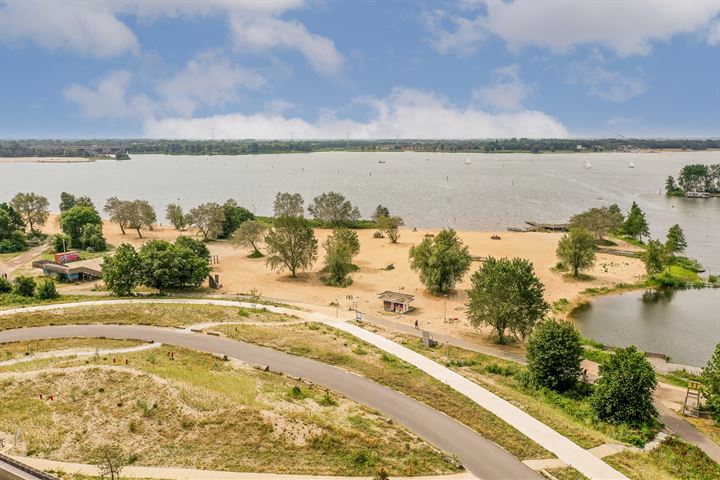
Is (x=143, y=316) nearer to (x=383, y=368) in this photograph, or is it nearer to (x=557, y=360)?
(x=383, y=368)

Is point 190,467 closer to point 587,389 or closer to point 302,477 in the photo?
point 302,477

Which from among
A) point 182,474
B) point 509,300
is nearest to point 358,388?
point 182,474

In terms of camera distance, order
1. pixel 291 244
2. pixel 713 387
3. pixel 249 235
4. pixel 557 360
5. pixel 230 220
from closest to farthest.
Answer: pixel 713 387, pixel 557 360, pixel 291 244, pixel 249 235, pixel 230 220

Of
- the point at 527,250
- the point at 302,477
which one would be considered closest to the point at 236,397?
the point at 302,477

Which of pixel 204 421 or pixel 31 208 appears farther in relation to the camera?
pixel 31 208

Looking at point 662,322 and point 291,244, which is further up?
point 291,244

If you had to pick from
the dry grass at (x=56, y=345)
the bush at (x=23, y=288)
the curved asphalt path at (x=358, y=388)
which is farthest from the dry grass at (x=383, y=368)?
the bush at (x=23, y=288)

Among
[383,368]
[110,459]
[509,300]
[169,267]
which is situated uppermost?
[509,300]

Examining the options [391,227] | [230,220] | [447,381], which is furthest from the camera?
[230,220]
